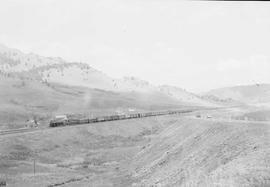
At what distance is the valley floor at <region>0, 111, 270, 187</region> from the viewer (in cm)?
4041

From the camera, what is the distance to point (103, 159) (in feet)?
247

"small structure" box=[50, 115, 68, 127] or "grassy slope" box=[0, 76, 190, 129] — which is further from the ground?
"grassy slope" box=[0, 76, 190, 129]

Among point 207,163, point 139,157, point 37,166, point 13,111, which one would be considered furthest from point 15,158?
point 13,111

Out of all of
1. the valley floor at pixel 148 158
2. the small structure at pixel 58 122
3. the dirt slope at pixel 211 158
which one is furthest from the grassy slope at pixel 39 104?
the dirt slope at pixel 211 158

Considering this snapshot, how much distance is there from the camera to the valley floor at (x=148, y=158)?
40.4 m

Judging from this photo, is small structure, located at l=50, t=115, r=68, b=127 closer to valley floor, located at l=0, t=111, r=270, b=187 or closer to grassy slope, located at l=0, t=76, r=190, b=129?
valley floor, located at l=0, t=111, r=270, b=187

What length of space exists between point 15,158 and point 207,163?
3674 centimetres

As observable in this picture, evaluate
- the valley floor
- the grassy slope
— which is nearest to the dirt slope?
the valley floor

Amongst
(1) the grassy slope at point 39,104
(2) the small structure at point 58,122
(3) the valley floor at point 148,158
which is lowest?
(3) the valley floor at point 148,158

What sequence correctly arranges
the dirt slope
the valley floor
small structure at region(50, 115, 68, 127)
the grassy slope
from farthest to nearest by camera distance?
the grassy slope < small structure at region(50, 115, 68, 127) < the valley floor < the dirt slope

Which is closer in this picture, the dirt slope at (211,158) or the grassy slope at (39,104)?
the dirt slope at (211,158)

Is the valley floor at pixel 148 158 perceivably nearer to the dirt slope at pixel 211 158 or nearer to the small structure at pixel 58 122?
the dirt slope at pixel 211 158

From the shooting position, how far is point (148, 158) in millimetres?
63312

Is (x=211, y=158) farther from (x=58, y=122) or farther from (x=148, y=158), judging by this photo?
(x=58, y=122)
